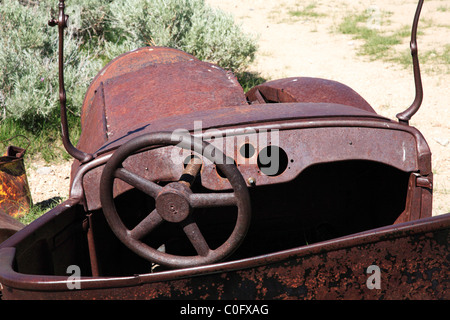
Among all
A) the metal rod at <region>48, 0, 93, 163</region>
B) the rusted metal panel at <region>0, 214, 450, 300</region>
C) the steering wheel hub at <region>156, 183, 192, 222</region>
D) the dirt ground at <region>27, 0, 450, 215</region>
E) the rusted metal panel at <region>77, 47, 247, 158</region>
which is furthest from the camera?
the dirt ground at <region>27, 0, 450, 215</region>

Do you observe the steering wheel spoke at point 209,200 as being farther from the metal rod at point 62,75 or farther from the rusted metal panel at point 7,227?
the rusted metal panel at point 7,227

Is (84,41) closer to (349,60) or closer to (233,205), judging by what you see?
(349,60)

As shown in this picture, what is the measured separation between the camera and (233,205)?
204 cm

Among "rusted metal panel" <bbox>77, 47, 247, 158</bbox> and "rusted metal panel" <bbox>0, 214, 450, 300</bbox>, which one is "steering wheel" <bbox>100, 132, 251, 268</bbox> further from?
"rusted metal panel" <bbox>77, 47, 247, 158</bbox>

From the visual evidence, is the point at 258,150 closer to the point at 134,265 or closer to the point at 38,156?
the point at 134,265

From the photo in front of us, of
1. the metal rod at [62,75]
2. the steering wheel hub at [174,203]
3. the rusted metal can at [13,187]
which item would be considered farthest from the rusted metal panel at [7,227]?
the steering wheel hub at [174,203]

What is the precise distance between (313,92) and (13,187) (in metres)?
2.71

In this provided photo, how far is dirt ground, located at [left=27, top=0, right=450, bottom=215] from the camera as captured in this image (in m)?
5.42

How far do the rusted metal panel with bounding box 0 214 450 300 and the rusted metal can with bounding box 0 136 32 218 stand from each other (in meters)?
2.63

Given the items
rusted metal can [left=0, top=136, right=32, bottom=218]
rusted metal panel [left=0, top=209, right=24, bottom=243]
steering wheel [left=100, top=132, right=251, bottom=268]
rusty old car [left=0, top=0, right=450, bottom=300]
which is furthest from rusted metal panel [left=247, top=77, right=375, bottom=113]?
rusted metal can [left=0, top=136, right=32, bottom=218]

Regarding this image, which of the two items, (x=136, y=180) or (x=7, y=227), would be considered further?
(x=7, y=227)

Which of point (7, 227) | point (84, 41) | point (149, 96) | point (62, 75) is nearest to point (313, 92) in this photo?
point (149, 96)

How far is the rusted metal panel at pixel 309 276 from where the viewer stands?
1804 mm

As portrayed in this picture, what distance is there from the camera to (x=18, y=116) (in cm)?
563
